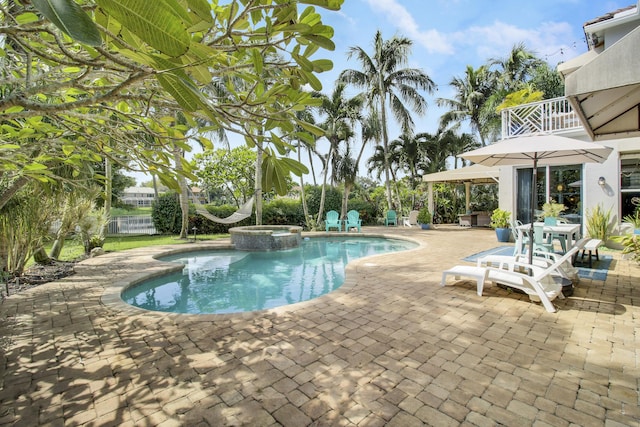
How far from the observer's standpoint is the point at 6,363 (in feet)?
9.92

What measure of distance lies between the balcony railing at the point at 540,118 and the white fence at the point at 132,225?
1716cm

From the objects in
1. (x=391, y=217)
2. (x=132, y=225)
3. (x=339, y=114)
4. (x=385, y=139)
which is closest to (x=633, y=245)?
(x=391, y=217)

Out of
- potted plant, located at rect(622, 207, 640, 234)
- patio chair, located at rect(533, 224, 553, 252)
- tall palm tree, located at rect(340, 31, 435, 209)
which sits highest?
tall palm tree, located at rect(340, 31, 435, 209)

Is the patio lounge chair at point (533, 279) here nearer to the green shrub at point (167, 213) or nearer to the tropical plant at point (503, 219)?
the tropical plant at point (503, 219)

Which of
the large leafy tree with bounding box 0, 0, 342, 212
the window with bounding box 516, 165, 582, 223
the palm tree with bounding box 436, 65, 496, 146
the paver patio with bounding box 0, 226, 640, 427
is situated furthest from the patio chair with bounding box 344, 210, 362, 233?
the large leafy tree with bounding box 0, 0, 342, 212

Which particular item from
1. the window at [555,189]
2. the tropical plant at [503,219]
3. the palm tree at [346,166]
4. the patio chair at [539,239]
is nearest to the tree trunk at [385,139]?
the palm tree at [346,166]

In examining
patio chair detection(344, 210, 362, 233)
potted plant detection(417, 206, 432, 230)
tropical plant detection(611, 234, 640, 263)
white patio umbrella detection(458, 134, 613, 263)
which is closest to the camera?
white patio umbrella detection(458, 134, 613, 263)

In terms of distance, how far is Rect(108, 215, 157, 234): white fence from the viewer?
55.4ft

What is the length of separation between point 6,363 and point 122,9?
4.02m

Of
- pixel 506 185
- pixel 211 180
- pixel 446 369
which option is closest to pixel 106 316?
pixel 446 369

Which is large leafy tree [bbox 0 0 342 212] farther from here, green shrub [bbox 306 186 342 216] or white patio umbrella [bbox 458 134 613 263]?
green shrub [bbox 306 186 342 216]

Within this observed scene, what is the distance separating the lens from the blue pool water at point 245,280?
6141 millimetres

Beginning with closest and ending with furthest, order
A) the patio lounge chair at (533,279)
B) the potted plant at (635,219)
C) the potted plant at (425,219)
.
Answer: the patio lounge chair at (533,279) < the potted plant at (635,219) < the potted plant at (425,219)

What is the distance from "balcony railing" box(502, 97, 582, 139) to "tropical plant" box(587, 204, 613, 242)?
262 cm
